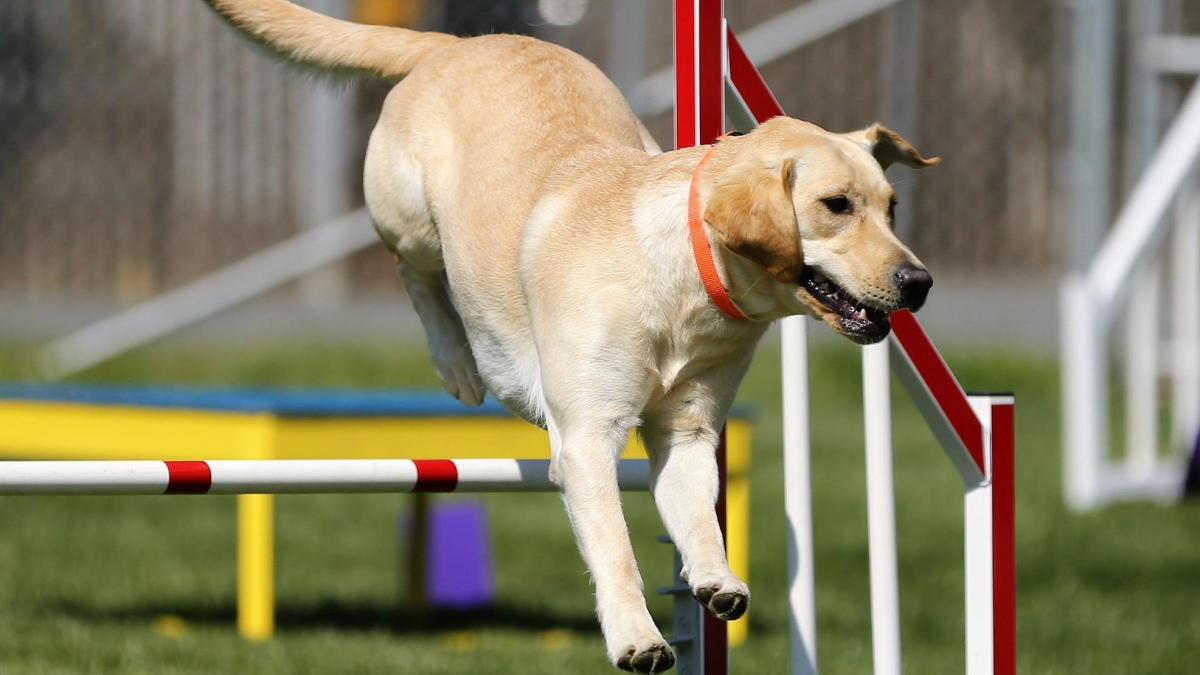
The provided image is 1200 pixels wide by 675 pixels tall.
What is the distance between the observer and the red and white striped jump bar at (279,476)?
9.80 feet

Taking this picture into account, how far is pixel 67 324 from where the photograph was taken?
34.7 feet

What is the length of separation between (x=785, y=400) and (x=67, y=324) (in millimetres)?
7944

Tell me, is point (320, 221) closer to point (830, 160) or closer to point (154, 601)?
point (154, 601)

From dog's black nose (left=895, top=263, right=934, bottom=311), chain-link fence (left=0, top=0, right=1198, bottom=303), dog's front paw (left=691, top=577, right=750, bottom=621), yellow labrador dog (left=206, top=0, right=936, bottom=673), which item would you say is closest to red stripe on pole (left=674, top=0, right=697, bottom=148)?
yellow labrador dog (left=206, top=0, right=936, bottom=673)

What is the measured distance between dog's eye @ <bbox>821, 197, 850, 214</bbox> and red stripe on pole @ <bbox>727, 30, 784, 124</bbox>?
68 centimetres

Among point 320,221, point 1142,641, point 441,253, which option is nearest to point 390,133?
point 441,253

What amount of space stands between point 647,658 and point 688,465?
531 millimetres

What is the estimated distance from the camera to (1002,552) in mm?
3449

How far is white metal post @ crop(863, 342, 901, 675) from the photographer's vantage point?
3.50 meters

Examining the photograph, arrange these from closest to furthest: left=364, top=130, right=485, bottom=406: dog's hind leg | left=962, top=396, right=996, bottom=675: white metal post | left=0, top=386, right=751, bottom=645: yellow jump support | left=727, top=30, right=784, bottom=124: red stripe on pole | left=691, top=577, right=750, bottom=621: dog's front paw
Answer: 1. left=691, top=577, right=750, bottom=621: dog's front paw
2. left=962, top=396, right=996, bottom=675: white metal post
3. left=727, top=30, right=784, bottom=124: red stripe on pole
4. left=364, top=130, right=485, bottom=406: dog's hind leg
5. left=0, top=386, right=751, bottom=645: yellow jump support

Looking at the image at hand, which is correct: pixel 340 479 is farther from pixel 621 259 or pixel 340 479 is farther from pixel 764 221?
pixel 764 221

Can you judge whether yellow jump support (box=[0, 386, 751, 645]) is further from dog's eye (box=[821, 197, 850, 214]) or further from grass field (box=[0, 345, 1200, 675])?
dog's eye (box=[821, 197, 850, 214])

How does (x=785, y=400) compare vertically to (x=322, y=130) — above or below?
below

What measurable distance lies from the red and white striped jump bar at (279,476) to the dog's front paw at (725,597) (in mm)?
454
